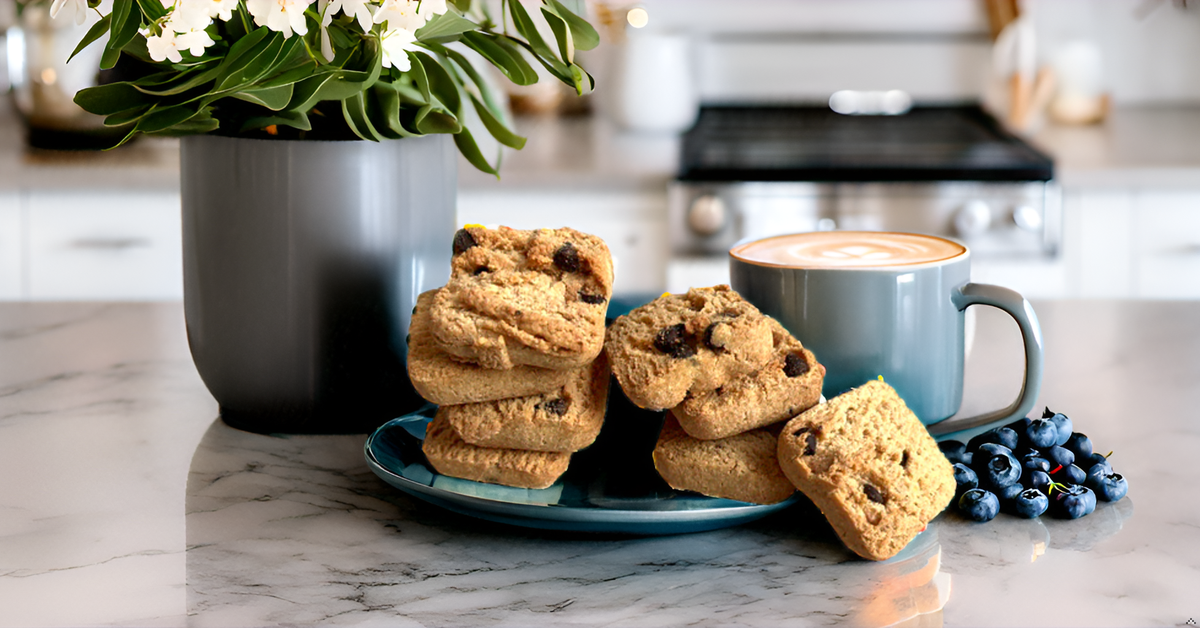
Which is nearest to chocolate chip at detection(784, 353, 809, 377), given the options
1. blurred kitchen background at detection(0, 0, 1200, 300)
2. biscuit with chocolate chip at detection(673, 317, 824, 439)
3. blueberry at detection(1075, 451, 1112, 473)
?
biscuit with chocolate chip at detection(673, 317, 824, 439)

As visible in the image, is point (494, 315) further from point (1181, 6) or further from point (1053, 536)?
point (1181, 6)

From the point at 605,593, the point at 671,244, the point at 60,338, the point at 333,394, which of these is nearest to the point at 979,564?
the point at 605,593

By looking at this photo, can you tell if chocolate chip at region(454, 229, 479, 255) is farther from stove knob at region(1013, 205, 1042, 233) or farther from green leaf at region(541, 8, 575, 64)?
stove knob at region(1013, 205, 1042, 233)

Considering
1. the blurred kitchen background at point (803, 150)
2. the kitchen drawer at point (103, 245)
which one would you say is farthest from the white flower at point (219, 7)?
the kitchen drawer at point (103, 245)

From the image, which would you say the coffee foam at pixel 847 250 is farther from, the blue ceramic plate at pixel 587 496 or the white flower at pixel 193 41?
the white flower at pixel 193 41

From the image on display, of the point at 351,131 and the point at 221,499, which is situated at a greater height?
the point at 351,131

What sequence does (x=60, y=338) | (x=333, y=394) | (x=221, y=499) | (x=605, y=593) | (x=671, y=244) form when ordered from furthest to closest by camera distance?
(x=671, y=244)
(x=60, y=338)
(x=333, y=394)
(x=221, y=499)
(x=605, y=593)

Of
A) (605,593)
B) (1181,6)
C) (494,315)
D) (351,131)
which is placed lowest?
(605,593)
